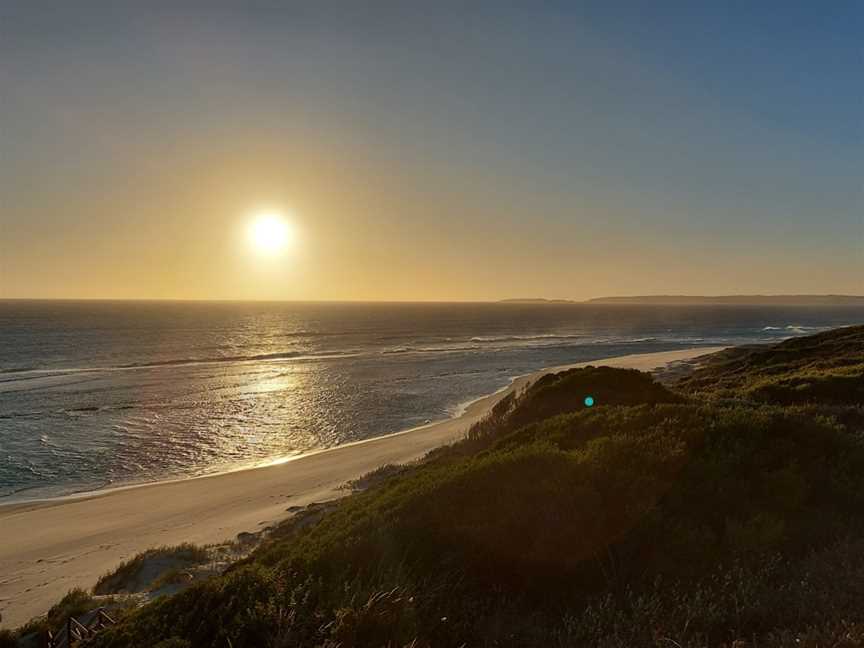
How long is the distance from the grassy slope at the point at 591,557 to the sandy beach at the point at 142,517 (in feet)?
28.6

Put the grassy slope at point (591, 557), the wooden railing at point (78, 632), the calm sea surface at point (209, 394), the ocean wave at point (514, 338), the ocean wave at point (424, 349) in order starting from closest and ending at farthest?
the grassy slope at point (591, 557) < the wooden railing at point (78, 632) < the calm sea surface at point (209, 394) < the ocean wave at point (424, 349) < the ocean wave at point (514, 338)

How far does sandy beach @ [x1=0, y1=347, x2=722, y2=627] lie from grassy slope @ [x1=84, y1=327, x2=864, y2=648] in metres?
8.72

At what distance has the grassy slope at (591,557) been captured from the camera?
5.26 m

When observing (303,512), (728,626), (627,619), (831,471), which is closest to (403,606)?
(627,619)

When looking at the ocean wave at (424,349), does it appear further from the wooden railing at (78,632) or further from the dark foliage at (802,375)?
the wooden railing at (78,632)

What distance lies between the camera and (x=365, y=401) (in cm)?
4262

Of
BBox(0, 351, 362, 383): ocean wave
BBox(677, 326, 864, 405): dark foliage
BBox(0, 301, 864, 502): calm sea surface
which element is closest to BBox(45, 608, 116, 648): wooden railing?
BBox(0, 301, 864, 502): calm sea surface

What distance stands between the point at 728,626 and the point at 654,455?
368 centimetres

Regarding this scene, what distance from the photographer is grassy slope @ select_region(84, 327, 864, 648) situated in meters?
5.26

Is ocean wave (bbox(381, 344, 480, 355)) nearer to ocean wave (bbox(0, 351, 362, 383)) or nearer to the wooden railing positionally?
ocean wave (bbox(0, 351, 362, 383))

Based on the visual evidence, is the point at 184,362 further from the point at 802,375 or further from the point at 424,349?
the point at 802,375

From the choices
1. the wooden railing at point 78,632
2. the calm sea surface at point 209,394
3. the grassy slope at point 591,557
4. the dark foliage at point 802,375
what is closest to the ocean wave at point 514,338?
the calm sea surface at point 209,394

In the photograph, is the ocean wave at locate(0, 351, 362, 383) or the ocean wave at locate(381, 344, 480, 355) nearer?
the ocean wave at locate(0, 351, 362, 383)

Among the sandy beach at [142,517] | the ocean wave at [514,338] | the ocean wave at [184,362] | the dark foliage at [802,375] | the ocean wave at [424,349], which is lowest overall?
the sandy beach at [142,517]
